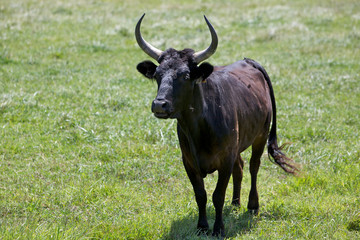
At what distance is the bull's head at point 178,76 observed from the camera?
5.04m

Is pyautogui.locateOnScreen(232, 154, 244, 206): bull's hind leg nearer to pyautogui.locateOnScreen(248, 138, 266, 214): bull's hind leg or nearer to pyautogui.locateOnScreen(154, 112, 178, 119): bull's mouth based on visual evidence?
pyautogui.locateOnScreen(248, 138, 266, 214): bull's hind leg

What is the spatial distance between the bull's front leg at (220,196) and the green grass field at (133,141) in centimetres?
18

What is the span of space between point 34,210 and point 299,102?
680 centimetres

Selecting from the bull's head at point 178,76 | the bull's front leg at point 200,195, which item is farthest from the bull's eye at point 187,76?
the bull's front leg at point 200,195

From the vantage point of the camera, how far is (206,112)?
5.57 metres

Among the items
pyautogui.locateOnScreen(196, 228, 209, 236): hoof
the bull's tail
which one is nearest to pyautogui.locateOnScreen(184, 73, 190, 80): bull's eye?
pyautogui.locateOnScreen(196, 228, 209, 236): hoof

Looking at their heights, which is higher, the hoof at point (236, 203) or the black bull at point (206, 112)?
the black bull at point (206, 112)

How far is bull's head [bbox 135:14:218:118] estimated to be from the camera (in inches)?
198

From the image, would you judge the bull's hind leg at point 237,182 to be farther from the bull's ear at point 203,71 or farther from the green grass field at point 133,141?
the bull's ear at point 203,71

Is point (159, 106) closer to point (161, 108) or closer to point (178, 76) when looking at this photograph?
point (161, 108)

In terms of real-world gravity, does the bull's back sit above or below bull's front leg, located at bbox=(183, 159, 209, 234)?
above

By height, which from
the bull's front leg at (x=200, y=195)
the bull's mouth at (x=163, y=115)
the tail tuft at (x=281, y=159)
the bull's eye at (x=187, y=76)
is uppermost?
the bull's eye at (x=187, y=76)

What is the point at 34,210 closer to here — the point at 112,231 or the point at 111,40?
the point at 112,231

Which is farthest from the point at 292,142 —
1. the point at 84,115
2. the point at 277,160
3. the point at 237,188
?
the point at 84,115
